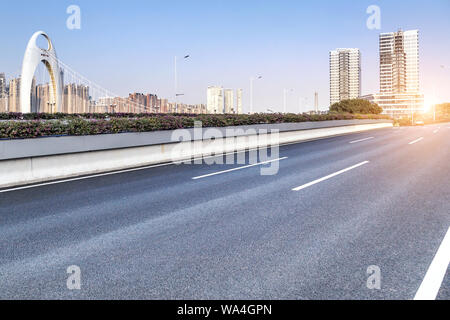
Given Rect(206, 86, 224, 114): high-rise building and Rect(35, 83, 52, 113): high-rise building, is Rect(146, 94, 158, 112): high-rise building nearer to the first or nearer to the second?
Rect(206, 86, 224, 114): high-rise building

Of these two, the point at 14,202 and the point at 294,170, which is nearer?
the point at 14,202

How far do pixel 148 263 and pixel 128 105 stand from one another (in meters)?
66.6

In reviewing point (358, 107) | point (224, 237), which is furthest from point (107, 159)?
point (358, 107)

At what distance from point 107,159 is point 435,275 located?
32.6 ft

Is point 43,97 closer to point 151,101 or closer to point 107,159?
point 151,101

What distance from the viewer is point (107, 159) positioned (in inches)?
462

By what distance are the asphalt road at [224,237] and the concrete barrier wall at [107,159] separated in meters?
1.04

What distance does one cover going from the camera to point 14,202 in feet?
24.2

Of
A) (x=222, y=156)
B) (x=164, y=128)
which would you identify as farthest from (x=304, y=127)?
(x=164, y=128)

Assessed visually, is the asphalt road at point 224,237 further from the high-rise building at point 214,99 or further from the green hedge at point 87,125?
the high-rise building at point 214,99

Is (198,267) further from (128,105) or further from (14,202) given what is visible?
(128,105)

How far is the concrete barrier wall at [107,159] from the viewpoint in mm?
9407

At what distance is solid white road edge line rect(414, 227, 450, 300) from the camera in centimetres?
346

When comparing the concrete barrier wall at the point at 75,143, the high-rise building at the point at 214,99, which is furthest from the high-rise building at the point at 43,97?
the concrete barrier wall at the point at 75,143
